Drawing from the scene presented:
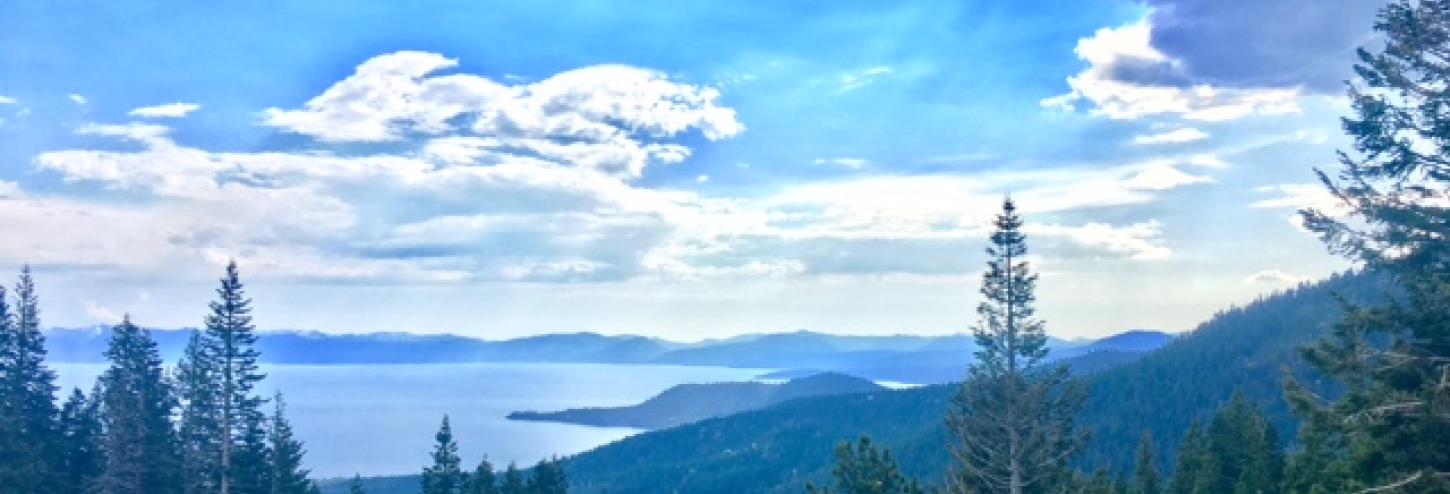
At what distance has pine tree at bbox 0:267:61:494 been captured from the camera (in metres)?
36.4

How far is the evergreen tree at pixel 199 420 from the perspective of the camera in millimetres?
40156

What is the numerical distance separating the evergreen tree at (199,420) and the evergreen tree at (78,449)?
11.1ft

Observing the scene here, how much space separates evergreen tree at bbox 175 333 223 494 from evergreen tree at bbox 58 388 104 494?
338 cm

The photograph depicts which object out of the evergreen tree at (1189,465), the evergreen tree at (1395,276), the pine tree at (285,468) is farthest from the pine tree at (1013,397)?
the pine tree at (285,468)

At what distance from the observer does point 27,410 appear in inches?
1677

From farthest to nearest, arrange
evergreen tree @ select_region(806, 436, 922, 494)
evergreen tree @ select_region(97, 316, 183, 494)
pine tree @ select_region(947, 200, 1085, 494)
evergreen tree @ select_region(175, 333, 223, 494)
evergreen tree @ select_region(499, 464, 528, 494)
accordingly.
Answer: evergreen tree @ select_region(499, 464, 528, 494) < evergreen tree @ select_region(175, 333, 223, 494) < evergreen tree @ select_region(97, 316, 183, 494) < evergreen tree @ select_region(806, 436, 922, 494) < pine tree @ select_region(947, 200, 1085, 494)

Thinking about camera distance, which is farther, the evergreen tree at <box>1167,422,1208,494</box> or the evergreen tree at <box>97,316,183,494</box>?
the evergreen tree at <box>1167,422,1208,494</box>

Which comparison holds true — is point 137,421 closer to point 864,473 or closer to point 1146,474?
point 864,473

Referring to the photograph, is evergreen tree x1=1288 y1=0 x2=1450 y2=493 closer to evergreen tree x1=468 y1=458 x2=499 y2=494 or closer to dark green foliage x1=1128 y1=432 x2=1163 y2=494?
dark green foliage x1=1128 y1=432 x2=1163 y2=494

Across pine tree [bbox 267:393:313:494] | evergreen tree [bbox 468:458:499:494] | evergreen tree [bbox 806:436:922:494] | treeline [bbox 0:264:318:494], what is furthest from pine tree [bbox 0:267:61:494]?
evergreen tree [bbox 806:436:922:494]

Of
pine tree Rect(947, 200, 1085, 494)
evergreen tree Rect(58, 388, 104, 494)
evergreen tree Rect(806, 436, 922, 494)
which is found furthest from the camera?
evergreen tree Rect(58, 388, 104, 494)

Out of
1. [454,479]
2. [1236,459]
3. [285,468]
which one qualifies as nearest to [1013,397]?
[1236,459]

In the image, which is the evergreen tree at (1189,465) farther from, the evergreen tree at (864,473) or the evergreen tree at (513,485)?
the evergreen tree at (513,485)

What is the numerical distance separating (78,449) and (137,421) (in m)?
6.27
